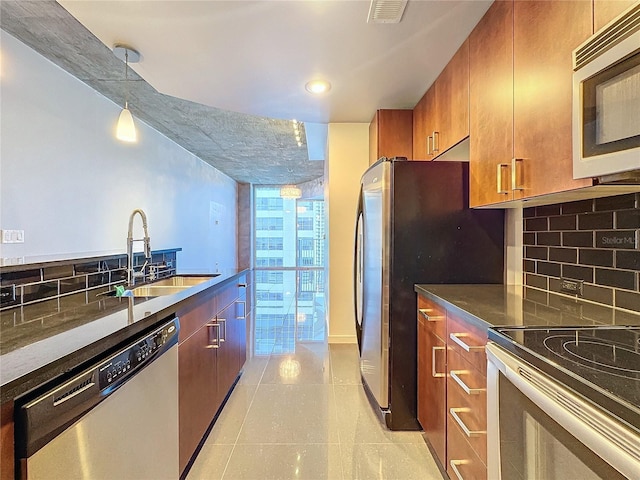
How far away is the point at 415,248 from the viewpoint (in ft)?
6.95

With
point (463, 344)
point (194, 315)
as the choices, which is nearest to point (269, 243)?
point (194, 315)

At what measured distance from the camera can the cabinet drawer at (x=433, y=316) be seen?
5.57 feet

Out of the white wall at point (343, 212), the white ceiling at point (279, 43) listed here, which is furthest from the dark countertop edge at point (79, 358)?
the white wall at point (343, 212)

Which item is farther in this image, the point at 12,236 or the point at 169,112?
the point at 169,112

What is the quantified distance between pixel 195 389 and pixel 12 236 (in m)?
2.12

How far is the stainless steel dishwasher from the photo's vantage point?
784 mm

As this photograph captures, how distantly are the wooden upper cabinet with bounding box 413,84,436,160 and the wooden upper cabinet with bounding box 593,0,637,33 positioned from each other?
158 cm

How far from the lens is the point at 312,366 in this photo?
3182mm

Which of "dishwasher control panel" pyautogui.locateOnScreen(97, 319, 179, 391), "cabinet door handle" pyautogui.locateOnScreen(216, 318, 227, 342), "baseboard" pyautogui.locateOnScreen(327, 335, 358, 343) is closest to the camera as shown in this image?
"dishwasher control panel" pyautogui.locateOnScreen(97, 319, 179, 391)

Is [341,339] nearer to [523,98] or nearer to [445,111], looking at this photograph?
[445,111]

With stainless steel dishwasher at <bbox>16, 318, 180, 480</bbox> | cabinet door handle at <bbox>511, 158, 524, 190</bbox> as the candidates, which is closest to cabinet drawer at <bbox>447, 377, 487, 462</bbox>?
cabinet door handle at <bbox>511, 158, 524, 190</bbox>

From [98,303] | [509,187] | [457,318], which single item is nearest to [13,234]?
[98,303]

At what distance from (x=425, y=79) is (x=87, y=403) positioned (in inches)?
108

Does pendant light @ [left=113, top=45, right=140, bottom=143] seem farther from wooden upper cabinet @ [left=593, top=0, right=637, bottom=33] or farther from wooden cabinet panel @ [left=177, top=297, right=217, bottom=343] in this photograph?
wooden upper cabinet @ [left=593, top=0, right=637, bottom=33]
